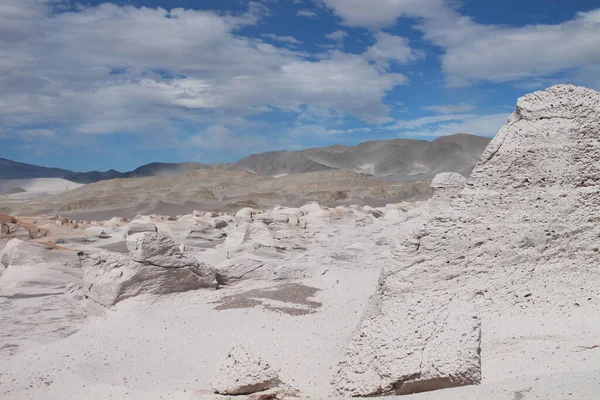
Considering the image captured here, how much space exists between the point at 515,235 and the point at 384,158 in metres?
Result: 94.4

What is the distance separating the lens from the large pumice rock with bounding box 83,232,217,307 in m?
7.89

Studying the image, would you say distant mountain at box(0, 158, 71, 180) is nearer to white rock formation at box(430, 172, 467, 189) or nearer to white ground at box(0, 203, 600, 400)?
white ground at box(0, 203, 600, 400)

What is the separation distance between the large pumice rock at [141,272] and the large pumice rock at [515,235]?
4475 millimetres

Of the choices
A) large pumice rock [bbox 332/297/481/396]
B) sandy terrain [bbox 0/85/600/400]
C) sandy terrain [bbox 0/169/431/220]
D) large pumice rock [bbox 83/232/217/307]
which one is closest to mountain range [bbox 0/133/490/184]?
sandy terrain [bbox 0/169/431/220]

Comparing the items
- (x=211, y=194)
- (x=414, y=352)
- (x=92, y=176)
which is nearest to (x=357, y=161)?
(x=92, y=176)

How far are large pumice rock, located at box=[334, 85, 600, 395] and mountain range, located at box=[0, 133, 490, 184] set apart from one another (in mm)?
84537

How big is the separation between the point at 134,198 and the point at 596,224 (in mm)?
43319

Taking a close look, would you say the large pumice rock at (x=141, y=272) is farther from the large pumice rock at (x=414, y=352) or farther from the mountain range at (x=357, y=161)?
the mountain range at (x=357, y=161)

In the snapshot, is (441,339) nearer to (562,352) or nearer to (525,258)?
(562,352)

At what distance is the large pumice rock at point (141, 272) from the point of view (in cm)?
789

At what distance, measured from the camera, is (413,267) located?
184 inches

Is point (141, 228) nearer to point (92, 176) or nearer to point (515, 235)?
point (515, 235)

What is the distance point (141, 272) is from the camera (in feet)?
26.5

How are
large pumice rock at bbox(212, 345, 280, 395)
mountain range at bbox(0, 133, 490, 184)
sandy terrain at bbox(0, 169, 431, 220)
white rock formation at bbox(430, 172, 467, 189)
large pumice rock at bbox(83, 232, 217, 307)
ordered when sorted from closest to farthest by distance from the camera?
large pumice rock at bbox(212, 345, 280, 395) < large pumice rock at bbox(83, 232, 217, 307) < white rock formation at bbox(430, 172, 467, 189) < sandy terrain at bbox(0, 169, 431, 220) < mountain range at bbox(0, 133, 490, 184)
